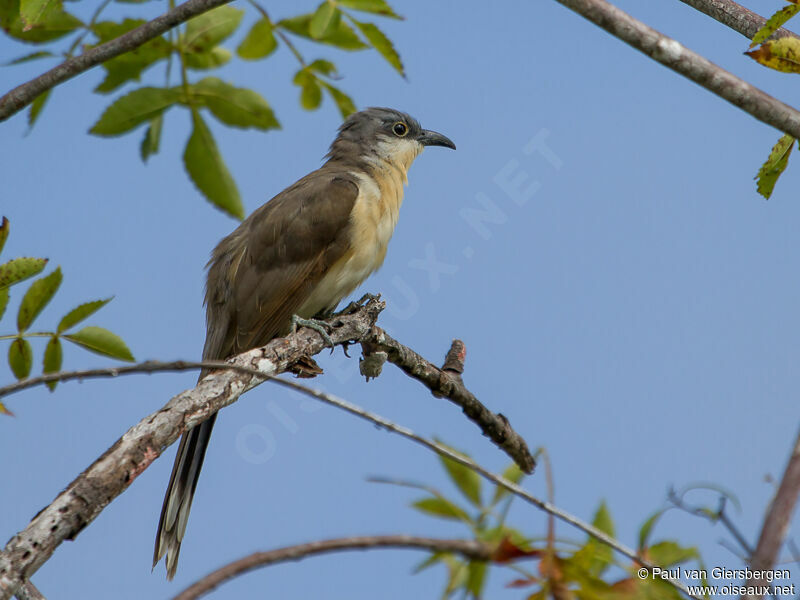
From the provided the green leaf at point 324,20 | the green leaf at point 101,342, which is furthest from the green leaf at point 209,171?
the green leaf at point 101,342

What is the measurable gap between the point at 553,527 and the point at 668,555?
0.56 m

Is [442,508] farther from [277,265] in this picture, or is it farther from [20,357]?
[277,265]

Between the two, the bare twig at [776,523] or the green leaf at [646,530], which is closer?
the bare twig at [776,523]

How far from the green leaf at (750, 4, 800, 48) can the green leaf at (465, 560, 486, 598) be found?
1482 millimetres

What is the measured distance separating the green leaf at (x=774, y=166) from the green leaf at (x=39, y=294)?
7.80 feet

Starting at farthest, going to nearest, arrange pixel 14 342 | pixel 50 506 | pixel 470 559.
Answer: pixel 14 342 → pixel 50 506 → pixel 470 559

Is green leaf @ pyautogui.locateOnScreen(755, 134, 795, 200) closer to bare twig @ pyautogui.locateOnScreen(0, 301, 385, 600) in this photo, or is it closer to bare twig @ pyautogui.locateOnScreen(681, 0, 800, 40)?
bare twig @ pyautogui.locateOnScreen(681, 0, 800, 40)

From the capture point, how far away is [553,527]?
4.94 ft

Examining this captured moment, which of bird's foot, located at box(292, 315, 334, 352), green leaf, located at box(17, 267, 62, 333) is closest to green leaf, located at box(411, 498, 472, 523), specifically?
green leaf, located at box(17, 267, 62, 333)

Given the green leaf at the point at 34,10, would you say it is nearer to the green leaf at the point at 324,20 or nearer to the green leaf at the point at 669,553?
the green leaf at the point at 324,20

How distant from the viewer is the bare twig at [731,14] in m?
3.38

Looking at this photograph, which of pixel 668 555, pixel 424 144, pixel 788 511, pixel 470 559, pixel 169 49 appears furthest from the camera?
pixel 424 144

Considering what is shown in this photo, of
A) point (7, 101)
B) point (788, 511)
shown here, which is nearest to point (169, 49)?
point (7, 101)

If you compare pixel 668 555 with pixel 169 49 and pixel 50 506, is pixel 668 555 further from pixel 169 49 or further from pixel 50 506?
pixel 169 49
